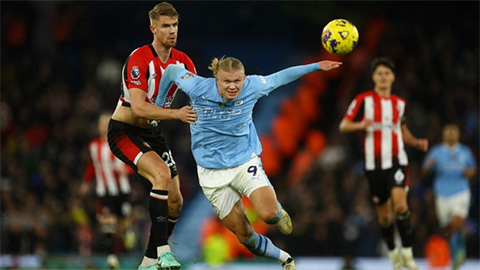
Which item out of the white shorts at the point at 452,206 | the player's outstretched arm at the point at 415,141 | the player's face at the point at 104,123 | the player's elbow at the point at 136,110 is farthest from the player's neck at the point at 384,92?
the player's face at the point at 104,123

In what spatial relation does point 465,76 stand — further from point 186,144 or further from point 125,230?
point 125,230

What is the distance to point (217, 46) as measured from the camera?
2191 centimetres

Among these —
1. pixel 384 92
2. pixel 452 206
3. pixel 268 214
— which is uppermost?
pixel 384 92

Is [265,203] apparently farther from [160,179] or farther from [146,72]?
[146,72]

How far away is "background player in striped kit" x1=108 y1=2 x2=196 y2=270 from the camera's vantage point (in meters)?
8.13

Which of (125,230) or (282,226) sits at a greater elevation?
(282,226)

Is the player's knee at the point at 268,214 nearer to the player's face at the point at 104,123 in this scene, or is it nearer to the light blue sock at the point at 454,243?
the player's face at the point at 104,123

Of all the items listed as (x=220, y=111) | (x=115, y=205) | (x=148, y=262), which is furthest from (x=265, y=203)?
(x=115, y=205)

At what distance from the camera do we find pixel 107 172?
45.1 ft

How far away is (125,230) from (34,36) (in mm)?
9000

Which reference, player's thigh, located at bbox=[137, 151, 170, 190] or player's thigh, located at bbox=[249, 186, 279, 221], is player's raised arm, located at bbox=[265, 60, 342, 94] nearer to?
player's thigh, located at bbox=[249, 186, 279, 221]

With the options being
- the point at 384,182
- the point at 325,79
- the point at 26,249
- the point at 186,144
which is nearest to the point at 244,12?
the point at 325,79

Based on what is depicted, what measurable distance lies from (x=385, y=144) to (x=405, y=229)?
1.08m

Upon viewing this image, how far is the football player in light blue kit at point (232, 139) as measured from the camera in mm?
8328
